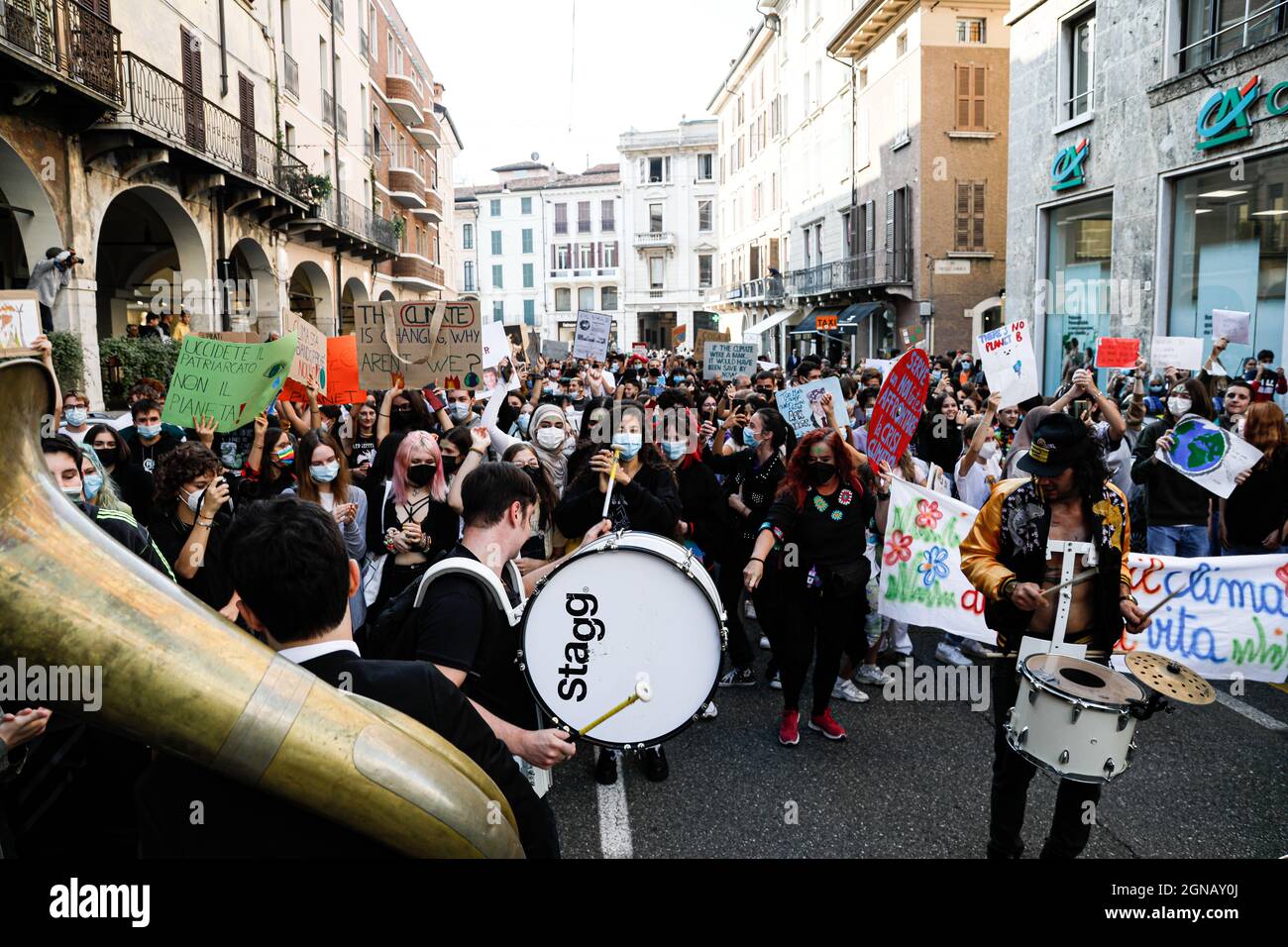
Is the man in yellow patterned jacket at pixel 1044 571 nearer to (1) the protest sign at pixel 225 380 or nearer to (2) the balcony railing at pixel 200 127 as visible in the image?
(1) the protest sign at pixel 225 380

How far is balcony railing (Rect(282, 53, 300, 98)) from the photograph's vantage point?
964 inches

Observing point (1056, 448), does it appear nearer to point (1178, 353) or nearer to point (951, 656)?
point (951, 656)

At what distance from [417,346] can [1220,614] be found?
7018mm

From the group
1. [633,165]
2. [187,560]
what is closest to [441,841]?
[187,560]

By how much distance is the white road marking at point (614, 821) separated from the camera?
4074 mm

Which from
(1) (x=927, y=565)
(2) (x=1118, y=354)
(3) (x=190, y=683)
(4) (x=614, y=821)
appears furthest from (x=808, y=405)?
(3) (x=190, y=683)

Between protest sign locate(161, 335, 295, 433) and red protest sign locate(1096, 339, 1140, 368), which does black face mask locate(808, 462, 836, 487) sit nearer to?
protest sign locate(161, 335, 295, 433)

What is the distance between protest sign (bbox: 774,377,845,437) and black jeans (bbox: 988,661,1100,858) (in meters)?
3.62

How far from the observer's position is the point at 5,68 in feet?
38.0

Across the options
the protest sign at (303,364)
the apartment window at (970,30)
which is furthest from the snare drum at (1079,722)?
the apartment window at (970,30)

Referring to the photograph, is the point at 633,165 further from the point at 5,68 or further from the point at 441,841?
the point at 441,841

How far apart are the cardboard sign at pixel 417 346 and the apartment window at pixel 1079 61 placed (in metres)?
13.6

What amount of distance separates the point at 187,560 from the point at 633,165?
68.2 meters
